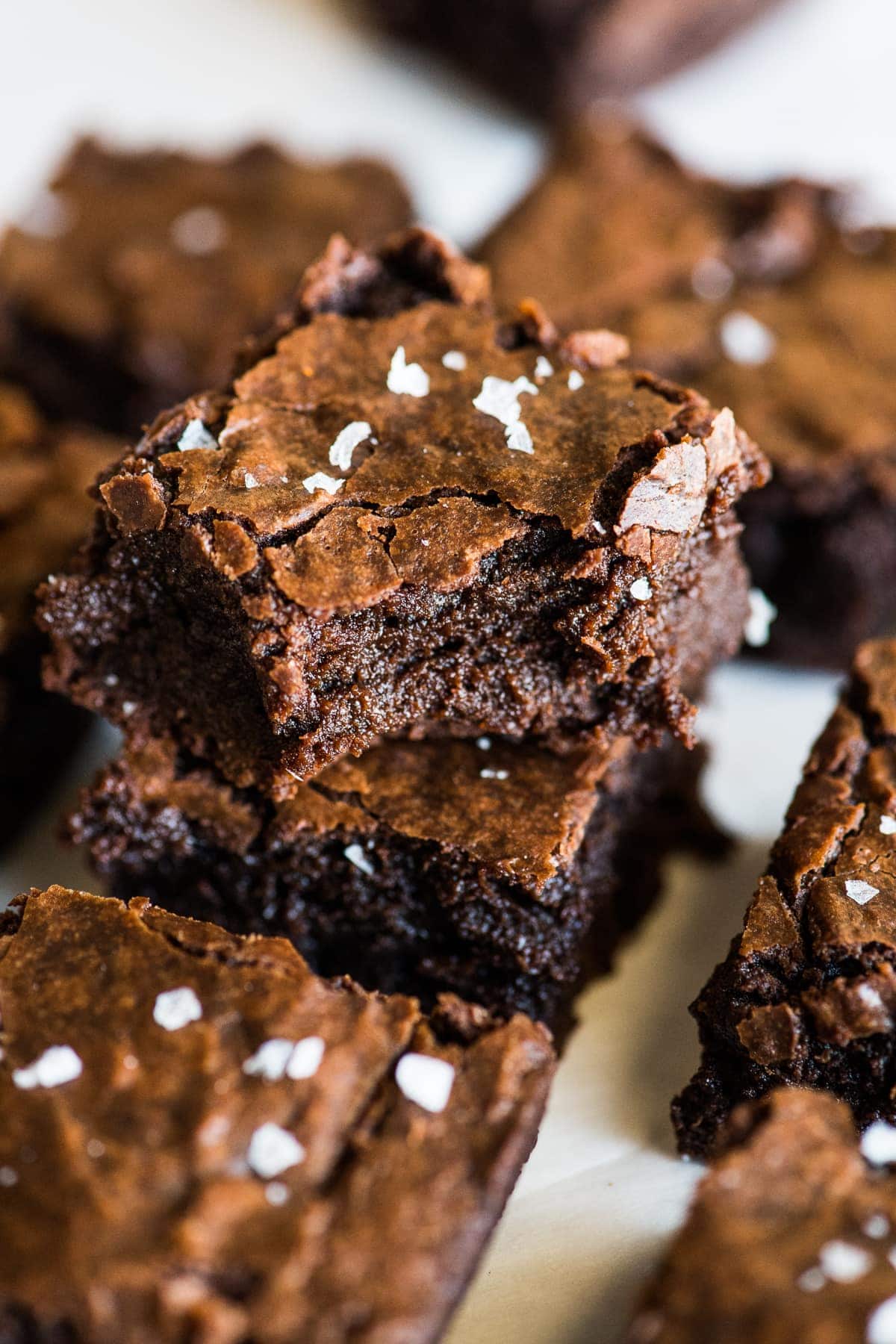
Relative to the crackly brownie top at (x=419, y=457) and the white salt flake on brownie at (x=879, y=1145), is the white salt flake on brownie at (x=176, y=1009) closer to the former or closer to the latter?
the crackly brownie top at (x=419, y=457)

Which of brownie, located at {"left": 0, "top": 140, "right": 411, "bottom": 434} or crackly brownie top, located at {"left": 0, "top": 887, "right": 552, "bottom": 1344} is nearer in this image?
crackly brownie top, located at {"left": 0, "top": 887, "right": 552, "bottom": 1344}

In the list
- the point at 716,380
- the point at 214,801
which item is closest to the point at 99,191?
the point at 716,380

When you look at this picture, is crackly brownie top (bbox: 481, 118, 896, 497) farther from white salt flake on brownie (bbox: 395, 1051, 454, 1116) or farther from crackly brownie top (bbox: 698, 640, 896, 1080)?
white salt flake on brownie (bbox: 395, 1051, 454, 1116)

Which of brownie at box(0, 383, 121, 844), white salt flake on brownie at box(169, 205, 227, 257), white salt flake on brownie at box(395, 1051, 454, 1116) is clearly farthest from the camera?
white salt flake on brownie at box(169, 205, 227, 257)

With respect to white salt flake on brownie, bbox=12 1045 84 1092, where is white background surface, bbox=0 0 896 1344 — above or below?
above

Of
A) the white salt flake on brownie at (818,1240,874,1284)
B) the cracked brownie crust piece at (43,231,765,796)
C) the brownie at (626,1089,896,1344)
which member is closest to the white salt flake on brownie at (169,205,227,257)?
the cracked brownie crust piece at (43,231,765,796)

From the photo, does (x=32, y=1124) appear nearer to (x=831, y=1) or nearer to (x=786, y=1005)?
(x=786, y=1005)
